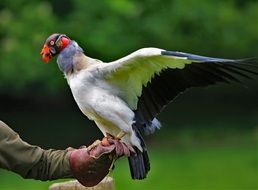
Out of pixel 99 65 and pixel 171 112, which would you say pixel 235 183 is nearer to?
pixel 171 112

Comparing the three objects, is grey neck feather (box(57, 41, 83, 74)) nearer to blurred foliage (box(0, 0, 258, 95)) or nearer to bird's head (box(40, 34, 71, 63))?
bird's head (box(40, 34, 71, 63))

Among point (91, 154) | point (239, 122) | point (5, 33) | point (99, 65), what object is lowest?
point (239, 122)

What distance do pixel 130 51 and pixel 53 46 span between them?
259 inches

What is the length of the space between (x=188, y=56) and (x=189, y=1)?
6.37 meters

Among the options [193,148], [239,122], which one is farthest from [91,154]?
[239,122]

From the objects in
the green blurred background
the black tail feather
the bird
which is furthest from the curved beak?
the green blurred background

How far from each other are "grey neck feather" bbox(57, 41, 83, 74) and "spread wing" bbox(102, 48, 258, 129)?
0.17 meters

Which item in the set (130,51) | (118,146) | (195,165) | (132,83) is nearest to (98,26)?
(130,51)

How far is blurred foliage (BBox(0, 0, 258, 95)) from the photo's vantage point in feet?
29.3

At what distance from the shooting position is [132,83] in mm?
3637

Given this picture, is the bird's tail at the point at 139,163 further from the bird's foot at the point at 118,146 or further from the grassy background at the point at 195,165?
the grassy background at the point at 195,165

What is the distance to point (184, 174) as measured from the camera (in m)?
10.0

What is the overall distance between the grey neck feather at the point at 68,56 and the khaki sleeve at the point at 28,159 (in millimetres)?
570

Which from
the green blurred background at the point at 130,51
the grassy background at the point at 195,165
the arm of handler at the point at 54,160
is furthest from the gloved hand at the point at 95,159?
the grassy background at the point at 195,165
